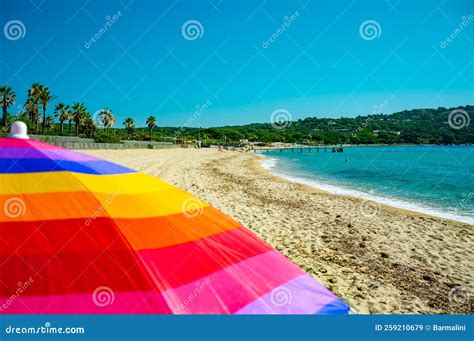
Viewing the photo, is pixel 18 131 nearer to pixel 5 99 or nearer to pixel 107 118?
pixel 5 99

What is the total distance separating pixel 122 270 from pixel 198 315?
66 cm

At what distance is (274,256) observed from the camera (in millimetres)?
3000

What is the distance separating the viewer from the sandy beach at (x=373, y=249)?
4672 millimetres

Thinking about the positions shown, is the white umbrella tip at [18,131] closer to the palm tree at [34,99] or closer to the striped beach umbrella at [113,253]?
the striped beach umbrella at [113,253]

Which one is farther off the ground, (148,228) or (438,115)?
(438,115)

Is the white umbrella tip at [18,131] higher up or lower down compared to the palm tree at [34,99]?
lower down

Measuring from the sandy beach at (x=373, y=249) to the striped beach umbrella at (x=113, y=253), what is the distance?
230 cm

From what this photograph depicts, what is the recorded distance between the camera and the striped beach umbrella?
225cm

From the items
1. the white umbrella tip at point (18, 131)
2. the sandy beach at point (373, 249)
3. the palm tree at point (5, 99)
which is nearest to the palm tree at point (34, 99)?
Result: the palm tree at point (5, 99)

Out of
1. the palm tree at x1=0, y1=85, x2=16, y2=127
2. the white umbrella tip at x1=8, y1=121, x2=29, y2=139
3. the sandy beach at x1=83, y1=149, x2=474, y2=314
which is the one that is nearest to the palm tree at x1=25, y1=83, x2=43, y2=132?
the palm tree at x1=0, y1=85, x2=16, y2=127

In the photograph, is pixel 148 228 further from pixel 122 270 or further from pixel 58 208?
pixel 58 208

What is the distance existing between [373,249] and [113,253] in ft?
20.2

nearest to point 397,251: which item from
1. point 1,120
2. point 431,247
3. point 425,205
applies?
point 431,247

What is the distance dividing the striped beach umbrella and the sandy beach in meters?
2.30
